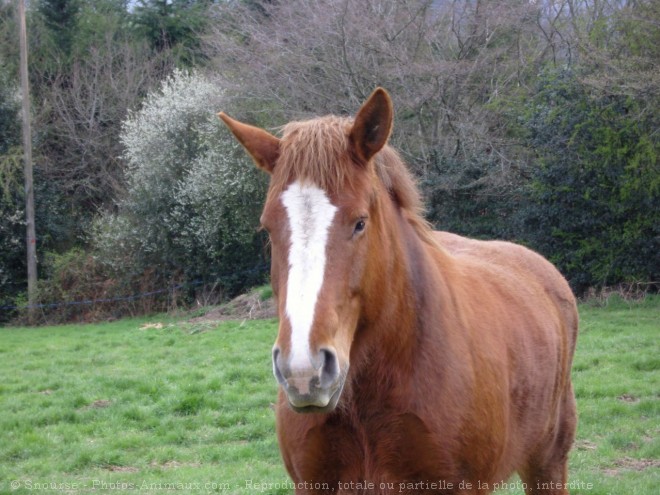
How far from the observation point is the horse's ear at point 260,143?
117 inches

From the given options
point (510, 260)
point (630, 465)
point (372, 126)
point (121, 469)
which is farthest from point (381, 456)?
point (121, 469)

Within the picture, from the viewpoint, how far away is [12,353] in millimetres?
13547

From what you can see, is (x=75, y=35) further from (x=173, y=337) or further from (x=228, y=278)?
(x=173, y=337)

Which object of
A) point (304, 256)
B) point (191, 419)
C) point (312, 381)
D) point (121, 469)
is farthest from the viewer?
point (191, 419)

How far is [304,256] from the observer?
256 cm

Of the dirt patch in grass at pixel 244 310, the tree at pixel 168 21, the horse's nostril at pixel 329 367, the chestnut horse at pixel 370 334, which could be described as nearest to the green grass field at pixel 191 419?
the chestnut horse at pixel 370 334

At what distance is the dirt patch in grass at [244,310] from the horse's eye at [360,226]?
14.1 metres

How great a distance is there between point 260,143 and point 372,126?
47 centimetres

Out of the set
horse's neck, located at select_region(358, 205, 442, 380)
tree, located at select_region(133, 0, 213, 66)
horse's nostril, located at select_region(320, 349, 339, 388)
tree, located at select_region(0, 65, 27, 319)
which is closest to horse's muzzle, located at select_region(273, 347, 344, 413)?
horse's nostril, located at select_region(320, 349, 339, 388)

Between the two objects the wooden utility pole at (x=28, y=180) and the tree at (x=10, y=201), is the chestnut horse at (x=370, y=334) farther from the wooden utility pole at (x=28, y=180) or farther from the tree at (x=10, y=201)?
the tree at (x=10, y=201)

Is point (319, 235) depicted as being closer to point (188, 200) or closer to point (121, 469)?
point (121, 469)

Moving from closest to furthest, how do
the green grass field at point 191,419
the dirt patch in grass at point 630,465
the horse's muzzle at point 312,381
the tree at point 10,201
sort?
the horse's muzzle at point 312,381 < the dirt patch in grass at point 630,465 < the green grass field at point 191,419 < the tree at point 10,201

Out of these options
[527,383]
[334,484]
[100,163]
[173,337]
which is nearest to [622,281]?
[173,337]

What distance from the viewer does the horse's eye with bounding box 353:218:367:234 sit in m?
2.70
